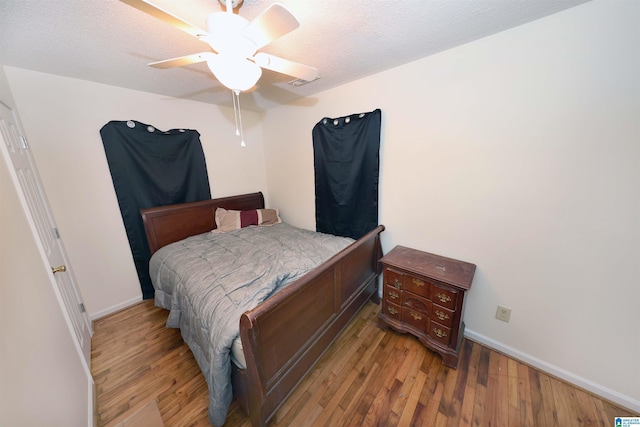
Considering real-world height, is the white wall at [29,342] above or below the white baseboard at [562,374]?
above

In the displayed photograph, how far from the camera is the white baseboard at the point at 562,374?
128cm

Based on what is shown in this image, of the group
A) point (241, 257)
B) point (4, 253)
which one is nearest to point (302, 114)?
point (241, 257)

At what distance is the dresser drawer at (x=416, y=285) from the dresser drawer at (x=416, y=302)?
4 cm

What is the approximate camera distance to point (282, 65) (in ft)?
3.75

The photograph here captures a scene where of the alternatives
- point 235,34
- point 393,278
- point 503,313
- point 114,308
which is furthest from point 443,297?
point 114,308

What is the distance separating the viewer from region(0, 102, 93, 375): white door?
1231mm

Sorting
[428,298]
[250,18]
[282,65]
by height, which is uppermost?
[250,18]

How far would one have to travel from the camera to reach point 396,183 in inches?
78.6

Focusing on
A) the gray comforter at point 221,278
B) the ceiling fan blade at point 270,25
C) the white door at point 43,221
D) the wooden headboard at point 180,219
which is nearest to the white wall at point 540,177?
the gray comforter at point 221,278

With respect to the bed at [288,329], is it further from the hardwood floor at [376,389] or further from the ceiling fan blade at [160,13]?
the ceiling fan blade at [160,13]

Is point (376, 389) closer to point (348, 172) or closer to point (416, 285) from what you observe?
point (416, 285)

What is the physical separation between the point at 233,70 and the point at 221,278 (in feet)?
4.38

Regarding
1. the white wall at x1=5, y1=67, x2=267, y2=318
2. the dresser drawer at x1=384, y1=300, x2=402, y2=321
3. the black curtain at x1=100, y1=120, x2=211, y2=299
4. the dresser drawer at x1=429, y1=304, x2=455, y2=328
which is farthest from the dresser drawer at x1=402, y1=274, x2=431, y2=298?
the white wall at x1=5, y1=67, x2=267, y2=318

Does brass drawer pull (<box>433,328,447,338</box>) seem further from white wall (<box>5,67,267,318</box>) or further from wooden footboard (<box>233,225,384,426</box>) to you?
white wall (<box>5,67,267,318</box>)
